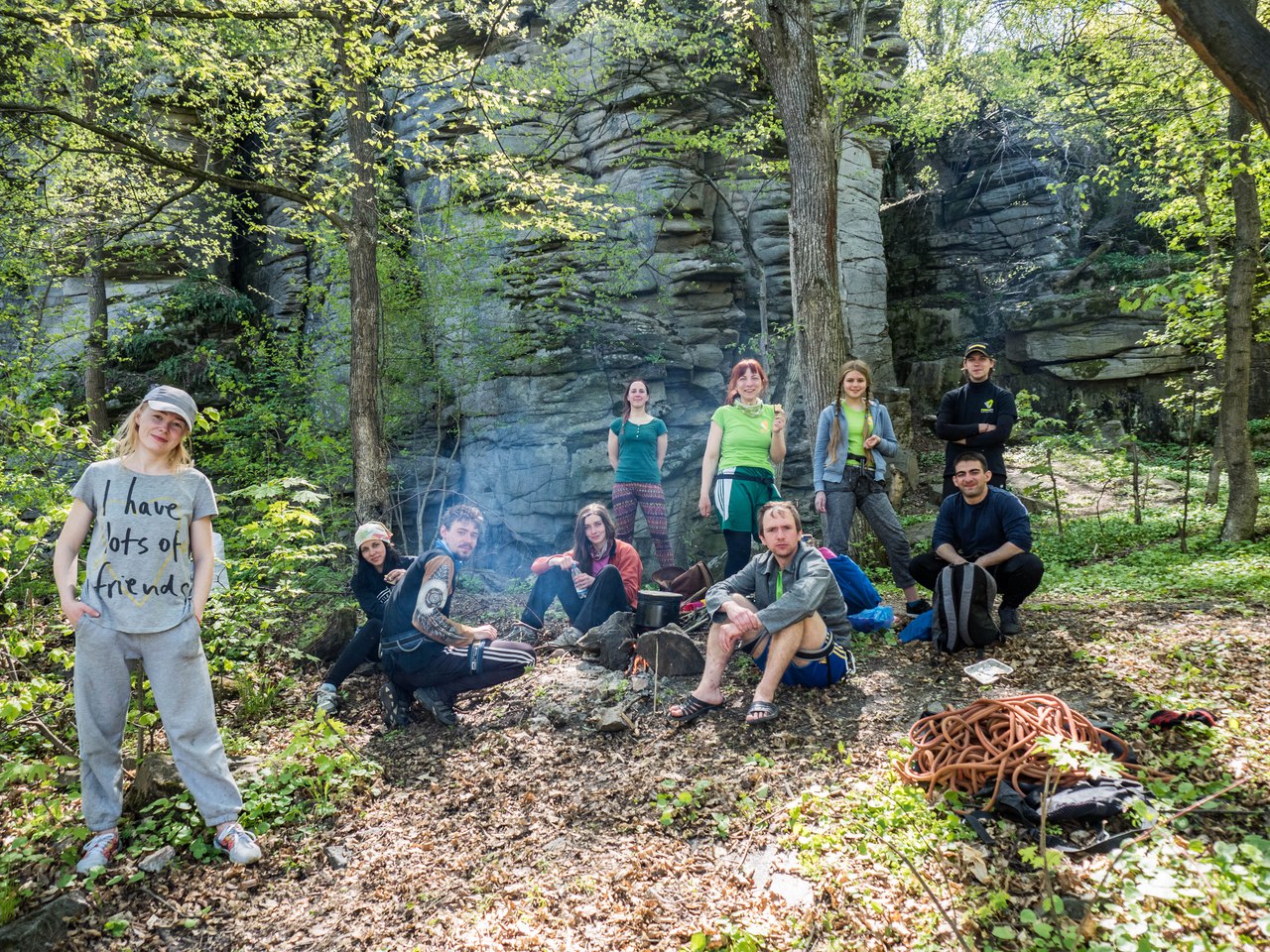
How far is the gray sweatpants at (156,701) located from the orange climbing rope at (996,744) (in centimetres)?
351

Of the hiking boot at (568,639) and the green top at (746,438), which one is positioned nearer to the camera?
the green top at (746,438)

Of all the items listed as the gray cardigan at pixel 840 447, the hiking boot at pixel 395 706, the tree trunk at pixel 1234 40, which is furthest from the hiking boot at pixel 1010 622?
the hiking boot at pixel 395 706

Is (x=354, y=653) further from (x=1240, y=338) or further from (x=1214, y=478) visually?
(x=1214, y=478)

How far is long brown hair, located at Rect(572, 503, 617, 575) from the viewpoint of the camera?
6031 millimetres

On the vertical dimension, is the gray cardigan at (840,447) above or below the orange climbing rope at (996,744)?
above

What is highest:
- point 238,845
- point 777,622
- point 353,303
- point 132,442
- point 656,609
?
point 353,303

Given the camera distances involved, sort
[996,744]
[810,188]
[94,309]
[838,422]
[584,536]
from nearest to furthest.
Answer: [996,744] < [838,422] < [584,536] < [810,188] < [94,309]

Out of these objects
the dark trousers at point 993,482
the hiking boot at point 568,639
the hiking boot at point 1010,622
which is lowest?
the hiking boot at point 568,639

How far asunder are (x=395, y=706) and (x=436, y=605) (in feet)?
2.75

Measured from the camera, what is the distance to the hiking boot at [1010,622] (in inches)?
191

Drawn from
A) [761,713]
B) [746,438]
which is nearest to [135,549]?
[761,713]

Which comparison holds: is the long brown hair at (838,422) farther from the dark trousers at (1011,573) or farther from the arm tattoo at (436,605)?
the arm tattoo at (436,605)

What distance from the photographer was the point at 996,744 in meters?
3.22

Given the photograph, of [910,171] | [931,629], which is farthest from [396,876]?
[910,171]
